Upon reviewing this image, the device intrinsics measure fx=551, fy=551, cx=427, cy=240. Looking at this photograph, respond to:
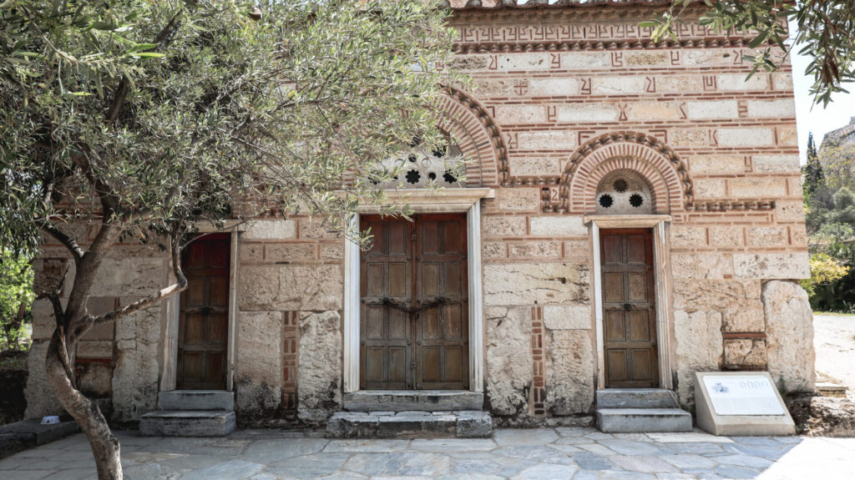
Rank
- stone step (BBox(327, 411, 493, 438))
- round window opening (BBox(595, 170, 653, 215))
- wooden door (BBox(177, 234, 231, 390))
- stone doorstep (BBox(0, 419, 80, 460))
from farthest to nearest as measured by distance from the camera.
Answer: round window opening (BBox(595, 170, 653, 215)), wooden door (BBox(177, 234, 231, 390)), stone step (BBox(327, 411, 493, 438)), stone doorstep (BBox(0, 419, 80, 460))

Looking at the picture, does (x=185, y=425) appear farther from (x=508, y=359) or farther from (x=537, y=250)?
(x=537, y=250)

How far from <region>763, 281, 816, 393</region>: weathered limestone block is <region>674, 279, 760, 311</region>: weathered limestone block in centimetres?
18

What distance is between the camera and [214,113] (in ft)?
12.5

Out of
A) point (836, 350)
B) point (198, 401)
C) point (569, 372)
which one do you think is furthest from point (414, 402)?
point (836, 350)

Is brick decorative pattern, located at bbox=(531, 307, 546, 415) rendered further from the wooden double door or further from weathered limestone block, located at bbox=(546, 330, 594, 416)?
the wooden double door

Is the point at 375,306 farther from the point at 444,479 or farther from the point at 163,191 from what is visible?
the point at 163,191

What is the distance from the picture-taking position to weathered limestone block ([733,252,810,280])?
6.23m

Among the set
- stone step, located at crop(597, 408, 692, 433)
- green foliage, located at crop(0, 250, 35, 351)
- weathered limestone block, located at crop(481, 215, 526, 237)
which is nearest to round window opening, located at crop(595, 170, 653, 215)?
weathered limestone block, located at crop(481, 215, 526, 237)

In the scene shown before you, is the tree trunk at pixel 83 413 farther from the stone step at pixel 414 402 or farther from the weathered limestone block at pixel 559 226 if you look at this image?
the weathered limestone block at pixel 559 226

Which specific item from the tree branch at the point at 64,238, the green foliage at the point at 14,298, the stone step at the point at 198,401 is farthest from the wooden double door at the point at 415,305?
the green foliage at the point at 14,298

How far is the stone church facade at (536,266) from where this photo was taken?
6.20m

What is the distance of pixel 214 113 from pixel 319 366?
3332 millimetres

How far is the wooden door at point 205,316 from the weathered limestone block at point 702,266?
5271 mm

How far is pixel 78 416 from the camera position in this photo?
12.3 ft
